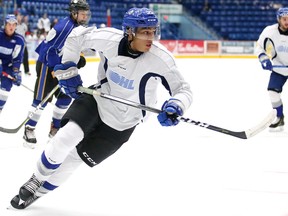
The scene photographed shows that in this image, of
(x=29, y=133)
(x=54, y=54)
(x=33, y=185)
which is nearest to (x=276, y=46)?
(x=54, y=54)

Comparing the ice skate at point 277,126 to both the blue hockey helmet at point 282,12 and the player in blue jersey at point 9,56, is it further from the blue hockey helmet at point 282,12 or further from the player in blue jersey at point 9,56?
the player in blue jersey at point 9,56

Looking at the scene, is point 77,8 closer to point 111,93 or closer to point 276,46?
point 111,93

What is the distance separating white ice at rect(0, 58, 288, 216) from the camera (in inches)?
103

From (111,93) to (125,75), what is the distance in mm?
150

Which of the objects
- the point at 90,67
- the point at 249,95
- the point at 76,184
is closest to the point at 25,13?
Result: the point at 90,67

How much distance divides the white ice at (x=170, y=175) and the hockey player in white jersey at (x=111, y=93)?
25 cm

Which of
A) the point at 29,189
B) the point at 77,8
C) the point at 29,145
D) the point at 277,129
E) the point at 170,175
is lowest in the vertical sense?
the point at 277,129

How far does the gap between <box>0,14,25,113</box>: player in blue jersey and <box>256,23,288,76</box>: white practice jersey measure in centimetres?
216

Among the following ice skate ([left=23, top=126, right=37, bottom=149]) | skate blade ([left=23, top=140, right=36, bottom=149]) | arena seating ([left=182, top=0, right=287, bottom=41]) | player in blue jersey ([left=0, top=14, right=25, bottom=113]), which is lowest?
arena seating ([left=182, top=0, right=287, bottom=41])

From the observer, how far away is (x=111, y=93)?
2.51 metres

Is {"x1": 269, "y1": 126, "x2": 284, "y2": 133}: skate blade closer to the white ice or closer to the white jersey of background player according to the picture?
the white jersey of background player

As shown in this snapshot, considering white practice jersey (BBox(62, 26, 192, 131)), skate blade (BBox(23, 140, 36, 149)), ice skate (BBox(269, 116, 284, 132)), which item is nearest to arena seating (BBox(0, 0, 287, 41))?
ice skate (BBox(269, 116, 284, 132))

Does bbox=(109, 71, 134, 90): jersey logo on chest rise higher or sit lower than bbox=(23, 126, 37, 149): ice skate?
higher

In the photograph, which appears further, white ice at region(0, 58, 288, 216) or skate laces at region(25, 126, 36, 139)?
skate laces at region(25, 126, 36, 139)
